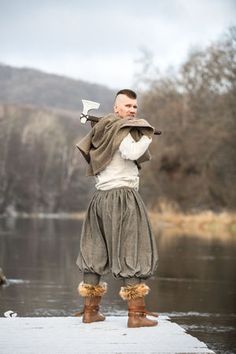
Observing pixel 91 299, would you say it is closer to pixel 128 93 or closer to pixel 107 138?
pixel 107 138

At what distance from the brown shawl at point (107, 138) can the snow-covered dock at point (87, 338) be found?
3.85ft

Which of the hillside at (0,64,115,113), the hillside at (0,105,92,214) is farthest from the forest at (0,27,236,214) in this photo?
the hillside at (0,64,115,113)

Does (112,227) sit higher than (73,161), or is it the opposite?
(73,161)

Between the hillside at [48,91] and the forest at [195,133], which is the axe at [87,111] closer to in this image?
the forest at [195,133]

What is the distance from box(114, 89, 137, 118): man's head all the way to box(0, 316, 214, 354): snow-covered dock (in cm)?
156

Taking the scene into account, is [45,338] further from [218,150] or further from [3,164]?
[3,164]

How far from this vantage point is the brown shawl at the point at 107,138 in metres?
6.72

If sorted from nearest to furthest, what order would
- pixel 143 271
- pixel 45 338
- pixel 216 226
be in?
pixel 45 338, pixel 143 271, pixel 216 226

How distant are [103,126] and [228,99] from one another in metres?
38.1

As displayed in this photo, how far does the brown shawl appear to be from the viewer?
22.0 feet

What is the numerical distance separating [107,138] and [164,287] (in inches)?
248

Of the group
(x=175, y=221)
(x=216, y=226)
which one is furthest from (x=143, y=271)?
(x=175, y=221)

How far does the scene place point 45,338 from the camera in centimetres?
594

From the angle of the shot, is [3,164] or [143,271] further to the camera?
[3,164]
